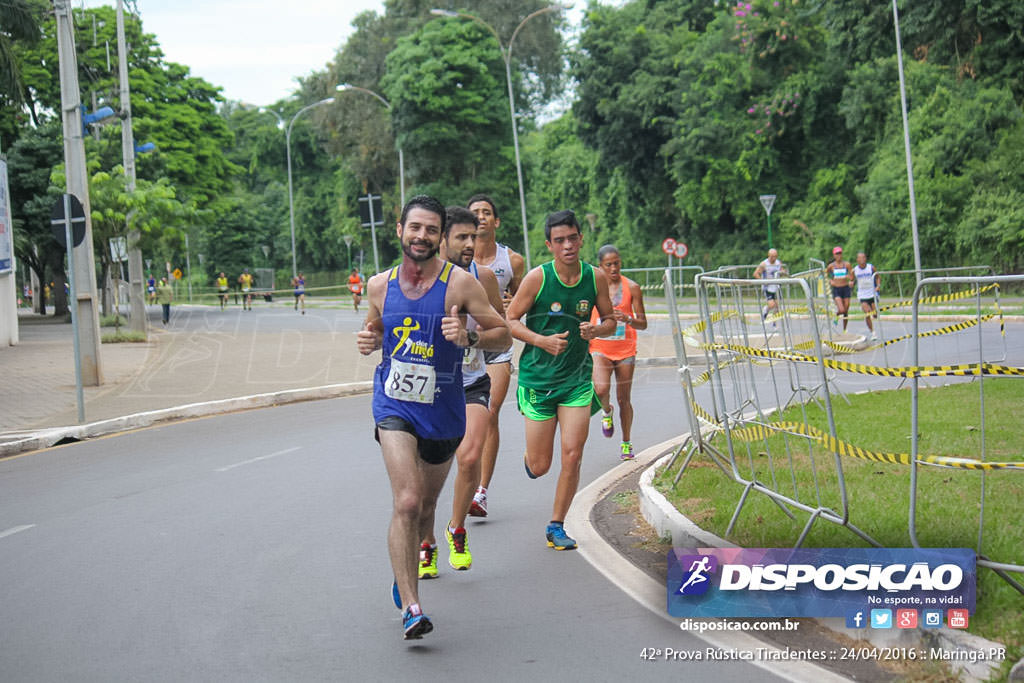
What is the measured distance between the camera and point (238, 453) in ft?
35.6

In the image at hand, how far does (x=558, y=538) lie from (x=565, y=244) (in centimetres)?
173

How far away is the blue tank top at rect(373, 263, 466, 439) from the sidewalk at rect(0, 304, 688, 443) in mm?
8312

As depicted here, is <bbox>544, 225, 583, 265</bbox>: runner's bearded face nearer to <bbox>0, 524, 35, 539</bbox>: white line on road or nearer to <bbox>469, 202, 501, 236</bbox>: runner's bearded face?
<bbox>469, 202, 501, 236</bbox>: runner's bearded face

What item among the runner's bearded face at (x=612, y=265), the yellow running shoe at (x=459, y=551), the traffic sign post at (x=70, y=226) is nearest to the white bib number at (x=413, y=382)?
the yellow running shoe at (x=459, y=551)

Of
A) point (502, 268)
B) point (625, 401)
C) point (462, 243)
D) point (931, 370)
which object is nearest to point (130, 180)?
point (625, 401)

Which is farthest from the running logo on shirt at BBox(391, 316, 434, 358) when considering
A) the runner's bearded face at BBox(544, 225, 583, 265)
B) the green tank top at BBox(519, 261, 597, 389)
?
the runner's bearded face at BBox(544, 225, 583, 265)

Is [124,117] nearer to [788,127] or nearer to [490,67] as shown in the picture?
[788,127]

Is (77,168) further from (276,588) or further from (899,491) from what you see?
(899,491)

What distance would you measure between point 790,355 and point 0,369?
1849 centimetres

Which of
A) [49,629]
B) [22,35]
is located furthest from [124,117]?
[49,629]

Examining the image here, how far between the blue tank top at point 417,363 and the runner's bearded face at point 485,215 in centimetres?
234

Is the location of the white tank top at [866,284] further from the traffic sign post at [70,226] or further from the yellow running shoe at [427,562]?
the yellow running shoe at [427,562]

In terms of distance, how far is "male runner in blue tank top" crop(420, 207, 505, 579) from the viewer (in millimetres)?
6145

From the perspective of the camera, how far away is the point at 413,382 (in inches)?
203
